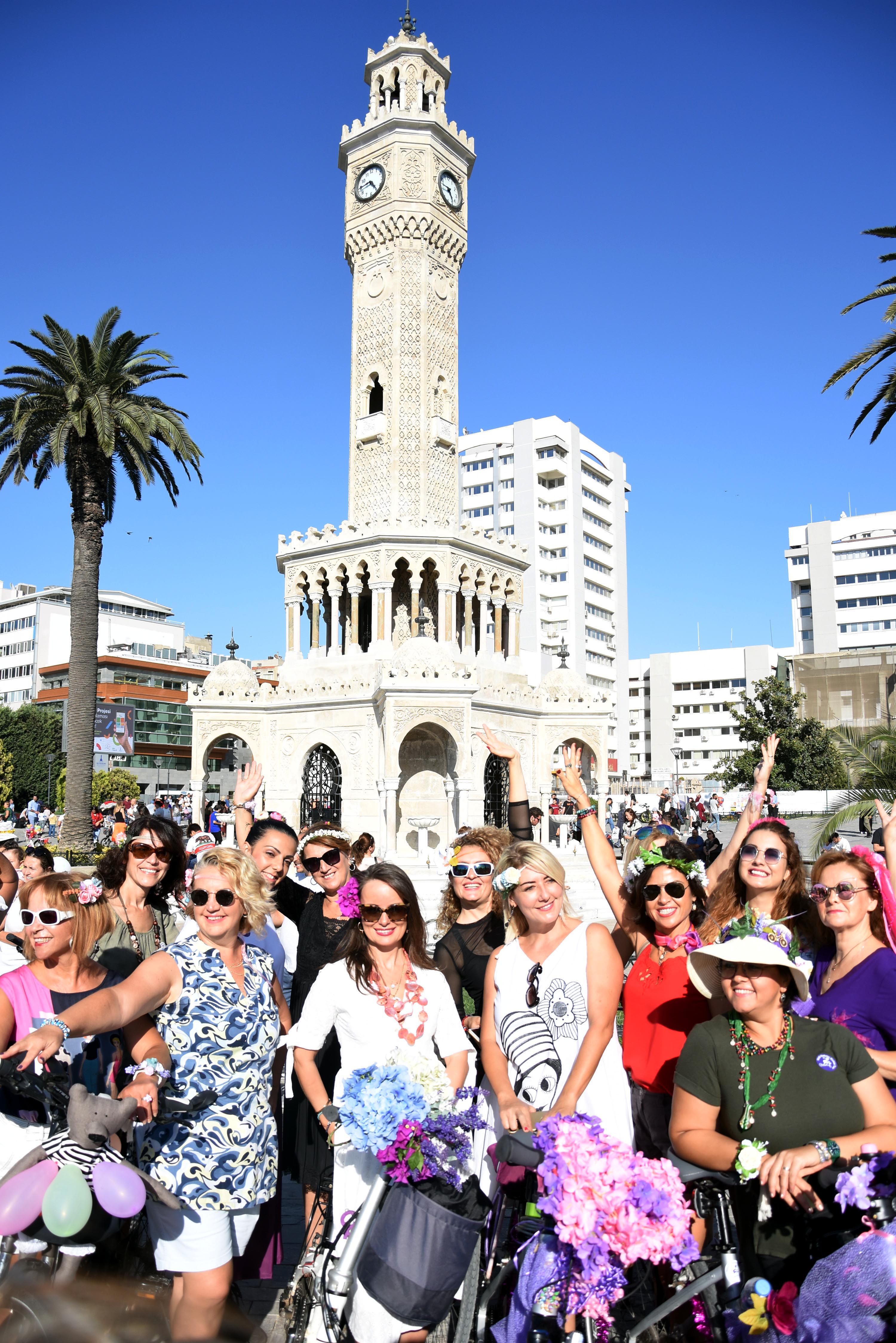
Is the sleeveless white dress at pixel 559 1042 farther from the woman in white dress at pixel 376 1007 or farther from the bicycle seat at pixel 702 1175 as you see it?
the bicycle seat at pixel 702 1175

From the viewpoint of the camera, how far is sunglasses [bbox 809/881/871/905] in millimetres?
3855

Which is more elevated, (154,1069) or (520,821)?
(520,821)

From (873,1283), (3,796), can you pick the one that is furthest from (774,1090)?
(3,796)

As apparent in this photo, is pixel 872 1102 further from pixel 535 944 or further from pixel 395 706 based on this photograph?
pixel 395 706

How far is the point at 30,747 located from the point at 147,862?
169 ft

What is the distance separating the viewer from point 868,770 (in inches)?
508

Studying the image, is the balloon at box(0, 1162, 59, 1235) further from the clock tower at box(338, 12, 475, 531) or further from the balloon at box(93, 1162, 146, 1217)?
the clock tower at box(338, 12, 475, 531)

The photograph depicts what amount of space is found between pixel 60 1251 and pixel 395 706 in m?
20.3

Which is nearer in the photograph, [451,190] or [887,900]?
[887,900]

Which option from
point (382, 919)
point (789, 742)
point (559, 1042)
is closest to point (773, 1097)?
point (559, 1042)

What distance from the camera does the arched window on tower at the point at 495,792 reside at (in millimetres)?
27125

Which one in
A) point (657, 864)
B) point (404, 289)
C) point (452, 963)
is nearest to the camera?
point (657, 864)

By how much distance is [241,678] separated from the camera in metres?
28.0

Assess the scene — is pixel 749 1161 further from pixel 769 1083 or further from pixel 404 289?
pixel 404 289
